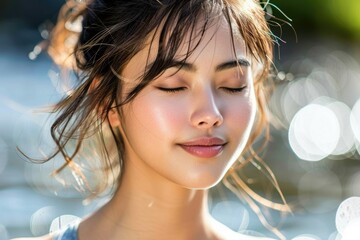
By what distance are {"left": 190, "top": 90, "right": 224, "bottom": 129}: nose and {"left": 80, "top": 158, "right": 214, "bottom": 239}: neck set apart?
27cm

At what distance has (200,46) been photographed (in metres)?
2.81

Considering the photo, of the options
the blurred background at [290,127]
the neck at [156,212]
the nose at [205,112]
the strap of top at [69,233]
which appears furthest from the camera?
the blurred background at [290,127]

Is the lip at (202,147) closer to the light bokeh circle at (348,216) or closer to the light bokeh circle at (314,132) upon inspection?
the light bokeh circle at (348,216)

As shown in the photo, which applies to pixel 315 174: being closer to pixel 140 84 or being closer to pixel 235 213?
pixel 235 213

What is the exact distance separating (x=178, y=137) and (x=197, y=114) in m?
0.09

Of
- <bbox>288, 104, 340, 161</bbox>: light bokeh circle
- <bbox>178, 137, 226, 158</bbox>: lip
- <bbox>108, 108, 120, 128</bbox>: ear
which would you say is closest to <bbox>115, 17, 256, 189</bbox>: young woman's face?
<bbox>178, 137, 226, 158</bbox>: lip

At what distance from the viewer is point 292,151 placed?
6918mm

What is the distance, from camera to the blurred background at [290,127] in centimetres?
532

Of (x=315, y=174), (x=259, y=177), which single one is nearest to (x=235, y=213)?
(x=259, y=177)

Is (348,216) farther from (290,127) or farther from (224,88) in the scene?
(224,88)

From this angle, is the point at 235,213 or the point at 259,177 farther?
the point at 259,177

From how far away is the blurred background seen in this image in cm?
532

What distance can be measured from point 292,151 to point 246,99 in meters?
4.08

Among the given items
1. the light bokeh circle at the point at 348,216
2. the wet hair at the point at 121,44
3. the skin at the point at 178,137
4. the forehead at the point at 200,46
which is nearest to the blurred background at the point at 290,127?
the light bokeh circle at the point at 348,216
